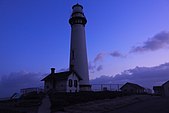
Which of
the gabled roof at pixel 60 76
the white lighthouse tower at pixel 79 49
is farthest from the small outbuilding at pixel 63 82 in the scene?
the white lighthouse tower at pixel 79 49

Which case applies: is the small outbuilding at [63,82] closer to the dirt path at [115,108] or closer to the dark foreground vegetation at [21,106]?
the dark foreground vegetation at [21,106]

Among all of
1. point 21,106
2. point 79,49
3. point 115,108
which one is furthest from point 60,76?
point 115,108

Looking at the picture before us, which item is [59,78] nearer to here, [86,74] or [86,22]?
[86,74]

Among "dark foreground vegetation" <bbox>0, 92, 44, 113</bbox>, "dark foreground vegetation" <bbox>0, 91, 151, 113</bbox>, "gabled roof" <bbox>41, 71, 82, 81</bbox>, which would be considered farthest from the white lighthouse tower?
"dark foreground vegetation" <bbox>0, 92, 44, 113</bbox>

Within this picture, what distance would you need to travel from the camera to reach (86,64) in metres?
44.7

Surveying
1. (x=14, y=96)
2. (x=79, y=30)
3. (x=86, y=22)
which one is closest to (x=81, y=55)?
(x=79, y=30)

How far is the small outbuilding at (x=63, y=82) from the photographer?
4122 cm

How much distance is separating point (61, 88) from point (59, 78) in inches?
79.0

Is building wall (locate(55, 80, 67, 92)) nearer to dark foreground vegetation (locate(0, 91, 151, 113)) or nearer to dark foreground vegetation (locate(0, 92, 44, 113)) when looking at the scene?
dark foreground vegetation (locate(0, 91, 151, 113))

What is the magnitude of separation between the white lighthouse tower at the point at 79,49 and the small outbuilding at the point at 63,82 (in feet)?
5.09

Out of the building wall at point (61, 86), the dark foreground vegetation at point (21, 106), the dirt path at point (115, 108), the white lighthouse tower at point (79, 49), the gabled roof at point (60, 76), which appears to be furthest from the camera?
the white lighthouse tower at point (79, 49)

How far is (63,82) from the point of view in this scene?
136 feet

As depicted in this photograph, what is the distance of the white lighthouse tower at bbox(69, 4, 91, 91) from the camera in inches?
1731

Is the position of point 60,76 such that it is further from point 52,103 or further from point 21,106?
point 52,103
